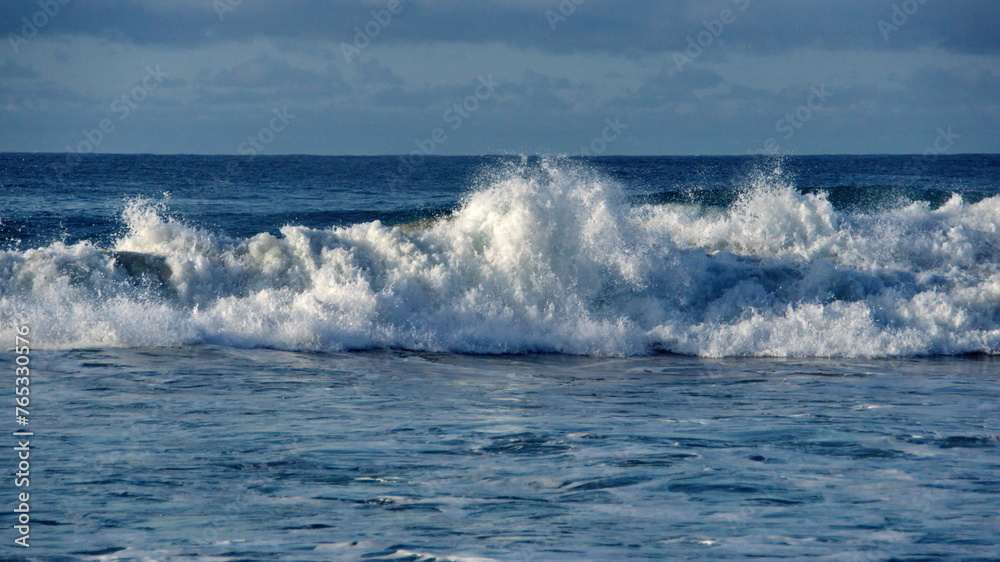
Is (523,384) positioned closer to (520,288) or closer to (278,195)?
(520,288)

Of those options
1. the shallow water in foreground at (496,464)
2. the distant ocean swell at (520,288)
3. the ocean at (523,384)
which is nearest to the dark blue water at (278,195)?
the distant ocean swell at (520,288)

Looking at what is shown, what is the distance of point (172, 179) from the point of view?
45.9 meters

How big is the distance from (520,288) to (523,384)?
13.3 ft

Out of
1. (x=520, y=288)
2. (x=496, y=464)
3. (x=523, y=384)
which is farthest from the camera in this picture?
(x=520, y=288)

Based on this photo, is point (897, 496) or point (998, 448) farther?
point (998, 448)

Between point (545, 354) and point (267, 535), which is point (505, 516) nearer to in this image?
point (267, 535)

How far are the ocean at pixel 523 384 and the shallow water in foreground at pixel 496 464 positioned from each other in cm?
3

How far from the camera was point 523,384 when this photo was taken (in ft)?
37.2

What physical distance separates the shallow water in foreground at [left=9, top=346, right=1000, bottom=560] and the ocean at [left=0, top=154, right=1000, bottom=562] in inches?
1.3

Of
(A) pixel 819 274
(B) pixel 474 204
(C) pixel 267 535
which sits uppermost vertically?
(B) pixel 474 204

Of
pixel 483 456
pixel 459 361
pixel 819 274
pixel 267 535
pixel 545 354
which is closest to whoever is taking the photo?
pixel 267 535

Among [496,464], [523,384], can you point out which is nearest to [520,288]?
[523,384]

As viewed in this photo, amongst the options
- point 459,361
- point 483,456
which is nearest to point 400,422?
point 483,456

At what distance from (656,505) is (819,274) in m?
10.5
